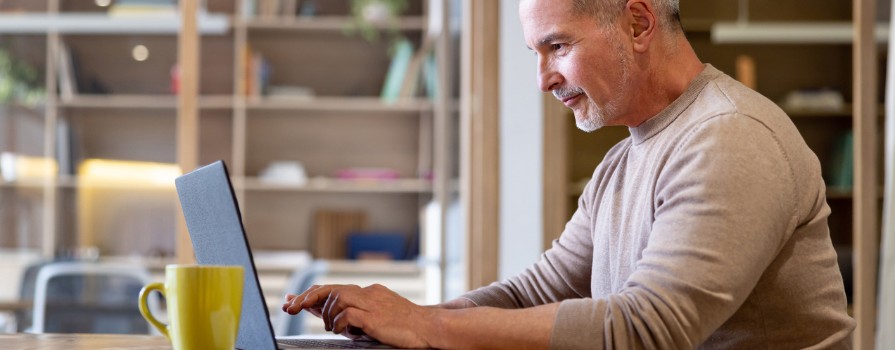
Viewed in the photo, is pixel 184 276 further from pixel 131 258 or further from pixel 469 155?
pixel 131 258

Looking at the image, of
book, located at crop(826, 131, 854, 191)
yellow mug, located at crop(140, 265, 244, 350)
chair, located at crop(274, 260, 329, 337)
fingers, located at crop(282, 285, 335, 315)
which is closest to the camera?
yellow mug, located at crop(140, 265, 244, 350)

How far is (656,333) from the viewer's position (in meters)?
0.97

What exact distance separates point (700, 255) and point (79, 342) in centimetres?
70

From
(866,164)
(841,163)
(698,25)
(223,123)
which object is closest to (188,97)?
(223,123)

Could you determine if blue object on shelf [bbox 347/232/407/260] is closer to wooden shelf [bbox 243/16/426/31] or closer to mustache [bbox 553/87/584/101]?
wooden shelf [bbox 243/16/426/31]

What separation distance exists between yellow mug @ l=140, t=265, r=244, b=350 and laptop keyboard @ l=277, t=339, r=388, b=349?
21cm

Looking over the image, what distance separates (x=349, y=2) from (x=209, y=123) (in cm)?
95

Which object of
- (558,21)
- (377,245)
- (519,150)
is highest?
(558,21)

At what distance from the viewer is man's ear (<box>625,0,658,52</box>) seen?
4.22 ft

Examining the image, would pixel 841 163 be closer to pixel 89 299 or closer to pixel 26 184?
pixel 89 299

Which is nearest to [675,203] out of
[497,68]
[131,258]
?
[497,68]

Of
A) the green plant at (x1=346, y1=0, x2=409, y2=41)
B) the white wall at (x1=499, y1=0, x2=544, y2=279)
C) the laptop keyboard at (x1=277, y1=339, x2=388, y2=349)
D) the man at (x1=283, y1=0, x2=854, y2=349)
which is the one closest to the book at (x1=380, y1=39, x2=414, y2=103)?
the green plant at (x1=346, y1=0, x2=409, y2=41)

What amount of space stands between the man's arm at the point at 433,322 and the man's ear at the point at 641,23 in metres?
0.41

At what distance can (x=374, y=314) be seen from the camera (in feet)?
3.61
